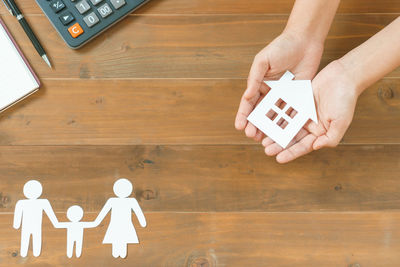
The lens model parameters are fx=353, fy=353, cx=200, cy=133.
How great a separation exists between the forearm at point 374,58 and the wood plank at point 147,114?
5 centimetres

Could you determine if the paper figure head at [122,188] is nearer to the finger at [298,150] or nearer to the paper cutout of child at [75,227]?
the paper cutout of child at [75,227]

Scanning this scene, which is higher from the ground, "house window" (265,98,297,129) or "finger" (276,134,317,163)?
"house window" (265,98,297,129)

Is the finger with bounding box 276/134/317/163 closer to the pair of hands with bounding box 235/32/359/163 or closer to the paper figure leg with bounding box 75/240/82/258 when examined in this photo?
the pair of hands with bounding box 235/32/359/163

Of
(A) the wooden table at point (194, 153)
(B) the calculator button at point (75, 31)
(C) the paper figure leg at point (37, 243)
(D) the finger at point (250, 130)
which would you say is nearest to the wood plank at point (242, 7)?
(A) the wooden table at point (194, 153)

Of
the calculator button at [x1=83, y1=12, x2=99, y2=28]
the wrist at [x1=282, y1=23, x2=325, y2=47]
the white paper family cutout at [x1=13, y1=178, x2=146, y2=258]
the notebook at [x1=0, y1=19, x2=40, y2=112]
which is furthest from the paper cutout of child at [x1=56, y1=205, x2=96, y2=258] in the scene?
the wrist at [x1=282, y1=23, x2=325, y2=47]

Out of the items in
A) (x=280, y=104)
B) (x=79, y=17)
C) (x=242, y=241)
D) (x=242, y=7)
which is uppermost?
(x=79, y=17)

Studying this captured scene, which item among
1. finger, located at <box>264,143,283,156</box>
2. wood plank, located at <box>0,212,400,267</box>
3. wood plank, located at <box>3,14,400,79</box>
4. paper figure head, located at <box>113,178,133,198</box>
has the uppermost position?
wood plank, located at <box>3,14,400,79</box>

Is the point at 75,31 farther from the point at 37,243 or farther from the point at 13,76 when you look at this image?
the point at 37,243

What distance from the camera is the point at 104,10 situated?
2.11 ft

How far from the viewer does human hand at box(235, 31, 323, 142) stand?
59 cm

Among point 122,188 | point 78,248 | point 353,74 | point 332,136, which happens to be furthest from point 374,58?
point 78,248

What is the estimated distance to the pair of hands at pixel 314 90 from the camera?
0.59m

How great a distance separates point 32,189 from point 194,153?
29cm

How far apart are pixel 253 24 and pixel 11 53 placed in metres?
0.44
